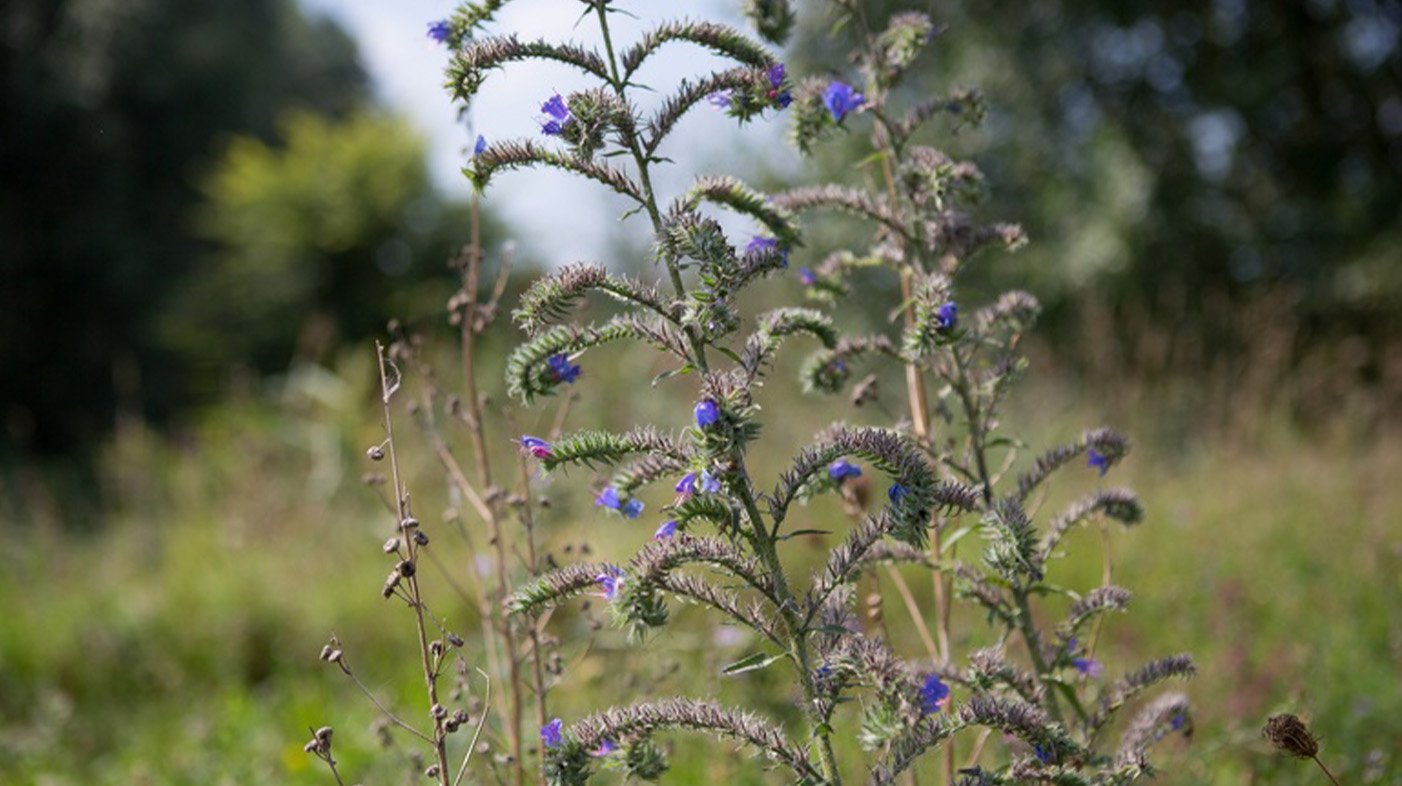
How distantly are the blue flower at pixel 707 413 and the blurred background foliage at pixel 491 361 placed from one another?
3.09 ft

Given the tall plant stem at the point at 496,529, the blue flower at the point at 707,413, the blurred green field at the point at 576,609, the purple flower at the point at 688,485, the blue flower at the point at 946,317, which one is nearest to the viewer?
the blue flower at the point at 707,413

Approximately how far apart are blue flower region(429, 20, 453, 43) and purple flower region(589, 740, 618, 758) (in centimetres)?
115

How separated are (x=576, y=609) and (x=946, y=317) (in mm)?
3297

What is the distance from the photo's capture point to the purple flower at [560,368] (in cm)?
186

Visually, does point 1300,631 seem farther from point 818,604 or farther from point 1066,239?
point 1066,239

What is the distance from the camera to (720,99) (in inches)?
76.2

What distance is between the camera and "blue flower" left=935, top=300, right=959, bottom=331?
2.01m

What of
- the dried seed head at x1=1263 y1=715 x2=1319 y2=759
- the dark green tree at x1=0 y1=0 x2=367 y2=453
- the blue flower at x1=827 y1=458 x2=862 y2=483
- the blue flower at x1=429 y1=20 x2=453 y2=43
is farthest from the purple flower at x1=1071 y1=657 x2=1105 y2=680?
the dark green tree at x1=0 y1=0 x2=367 y2=453

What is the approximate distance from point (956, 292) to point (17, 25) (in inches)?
796

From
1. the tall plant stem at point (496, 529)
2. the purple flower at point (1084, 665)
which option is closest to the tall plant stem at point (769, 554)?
the tall plant stem at point (496, 529)

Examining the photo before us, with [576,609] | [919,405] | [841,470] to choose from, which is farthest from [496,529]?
[576,609]

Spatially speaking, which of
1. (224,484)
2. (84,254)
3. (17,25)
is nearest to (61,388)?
(84,254)

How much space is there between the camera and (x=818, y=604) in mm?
1746

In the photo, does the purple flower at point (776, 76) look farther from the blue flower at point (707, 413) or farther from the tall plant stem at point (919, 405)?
the tall plant stem at point (919, 405)
